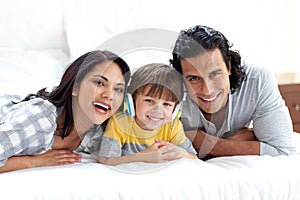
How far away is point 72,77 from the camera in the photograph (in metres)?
1.48

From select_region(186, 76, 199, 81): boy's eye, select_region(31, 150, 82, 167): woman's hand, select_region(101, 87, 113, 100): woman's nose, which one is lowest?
select_region(31, 150, 82, 167): woman's hand

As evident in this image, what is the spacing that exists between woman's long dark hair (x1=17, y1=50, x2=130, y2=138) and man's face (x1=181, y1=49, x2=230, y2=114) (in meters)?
0.19

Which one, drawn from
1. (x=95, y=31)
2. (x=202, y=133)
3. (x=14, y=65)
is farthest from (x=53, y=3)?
(x=202, y=133)

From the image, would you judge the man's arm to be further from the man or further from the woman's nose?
the woman's nose

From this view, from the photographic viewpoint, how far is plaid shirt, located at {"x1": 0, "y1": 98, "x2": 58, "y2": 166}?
1.35 m

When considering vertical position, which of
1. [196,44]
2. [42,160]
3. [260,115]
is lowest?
[42,160]

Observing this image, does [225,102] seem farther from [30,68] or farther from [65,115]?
[30,68]

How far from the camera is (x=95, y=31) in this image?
236 cm

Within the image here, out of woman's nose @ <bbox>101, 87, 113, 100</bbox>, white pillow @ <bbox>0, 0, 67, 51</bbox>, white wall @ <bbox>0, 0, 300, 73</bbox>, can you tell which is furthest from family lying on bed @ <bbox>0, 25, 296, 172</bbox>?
white pillow @ <bbox>0, 0, 67, 51</bbox>

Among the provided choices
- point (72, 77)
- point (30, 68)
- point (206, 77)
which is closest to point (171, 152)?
point (206, 77)

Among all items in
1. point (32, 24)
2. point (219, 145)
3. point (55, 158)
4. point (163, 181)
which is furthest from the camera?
point (32, 24)

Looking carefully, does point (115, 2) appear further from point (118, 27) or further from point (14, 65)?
point (14, 65)

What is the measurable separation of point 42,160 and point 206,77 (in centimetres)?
51

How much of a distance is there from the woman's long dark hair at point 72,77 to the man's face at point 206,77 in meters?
0.19
